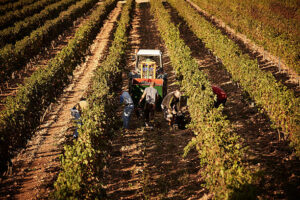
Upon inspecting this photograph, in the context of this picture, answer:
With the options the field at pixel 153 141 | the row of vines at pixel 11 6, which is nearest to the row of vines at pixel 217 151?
the field at pixel 153 141

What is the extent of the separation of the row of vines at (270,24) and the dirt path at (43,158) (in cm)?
1158

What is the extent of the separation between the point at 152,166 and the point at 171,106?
2654 mm

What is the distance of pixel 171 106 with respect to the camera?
920 centimetres

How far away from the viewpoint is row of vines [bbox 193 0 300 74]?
44.9ft

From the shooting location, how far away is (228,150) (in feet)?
18.4

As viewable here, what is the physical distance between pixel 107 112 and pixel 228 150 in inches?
154

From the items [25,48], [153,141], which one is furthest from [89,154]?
[25,48]

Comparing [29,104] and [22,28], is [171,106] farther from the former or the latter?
[22,28]

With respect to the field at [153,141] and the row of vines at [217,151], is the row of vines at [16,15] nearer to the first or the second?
the field at [153,141]

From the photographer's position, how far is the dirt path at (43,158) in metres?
6.59

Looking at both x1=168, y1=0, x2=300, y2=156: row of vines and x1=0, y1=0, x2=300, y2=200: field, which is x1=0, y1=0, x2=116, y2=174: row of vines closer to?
x1=0, y1=0, x2=300, y2=200: field

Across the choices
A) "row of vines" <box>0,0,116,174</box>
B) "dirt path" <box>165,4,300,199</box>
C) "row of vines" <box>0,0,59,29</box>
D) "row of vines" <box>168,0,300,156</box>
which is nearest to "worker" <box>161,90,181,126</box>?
"dirt path" <box>165,4,300,199</box>

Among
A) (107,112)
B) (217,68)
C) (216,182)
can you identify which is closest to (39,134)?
(107,112)

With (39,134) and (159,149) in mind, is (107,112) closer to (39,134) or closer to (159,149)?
(159,149)
